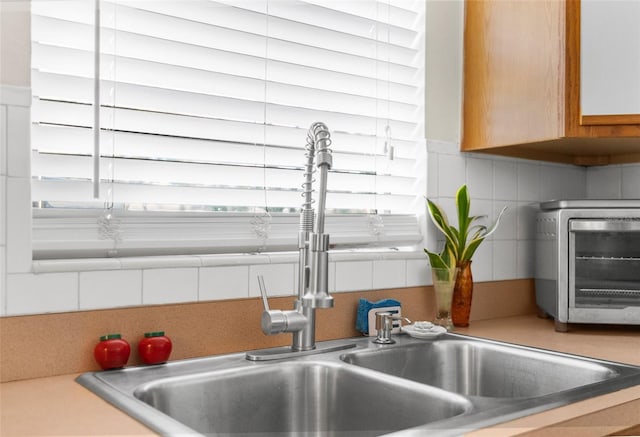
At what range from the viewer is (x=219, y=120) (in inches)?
62.5

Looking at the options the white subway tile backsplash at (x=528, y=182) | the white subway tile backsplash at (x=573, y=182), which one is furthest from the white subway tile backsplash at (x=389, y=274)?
the white subway tile backsplash at (x=573, y=182)

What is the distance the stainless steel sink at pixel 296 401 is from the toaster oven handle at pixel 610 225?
35.3 inches

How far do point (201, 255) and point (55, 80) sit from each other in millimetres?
496

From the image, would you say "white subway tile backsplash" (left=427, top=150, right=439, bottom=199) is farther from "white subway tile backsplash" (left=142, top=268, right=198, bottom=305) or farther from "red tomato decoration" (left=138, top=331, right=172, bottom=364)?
"red tomato decoration" (left=138, top=331, right=172, bottom=364)

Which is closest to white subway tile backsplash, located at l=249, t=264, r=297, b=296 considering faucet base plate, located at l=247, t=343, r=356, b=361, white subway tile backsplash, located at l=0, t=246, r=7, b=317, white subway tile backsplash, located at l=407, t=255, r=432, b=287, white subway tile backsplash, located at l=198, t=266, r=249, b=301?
white subway tile backsplash, located at l=198, t=266, r=249, b=301

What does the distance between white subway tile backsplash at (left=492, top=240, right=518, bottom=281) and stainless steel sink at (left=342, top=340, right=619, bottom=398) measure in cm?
51

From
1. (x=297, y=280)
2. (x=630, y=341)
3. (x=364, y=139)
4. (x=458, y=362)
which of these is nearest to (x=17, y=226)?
(x=297, y=280)

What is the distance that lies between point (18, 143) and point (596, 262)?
155 cm

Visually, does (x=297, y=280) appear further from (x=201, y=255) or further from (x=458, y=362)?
(x=458, y=362)

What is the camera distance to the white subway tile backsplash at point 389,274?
5.91ft

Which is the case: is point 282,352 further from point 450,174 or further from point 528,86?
point 528,86

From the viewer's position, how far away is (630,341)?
174cm

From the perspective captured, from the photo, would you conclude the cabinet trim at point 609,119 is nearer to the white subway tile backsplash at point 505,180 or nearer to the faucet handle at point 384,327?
the white subway tile backsplash at point 505,180

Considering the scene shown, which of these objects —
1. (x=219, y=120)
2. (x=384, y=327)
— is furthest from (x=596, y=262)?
(x=219, y=120)
